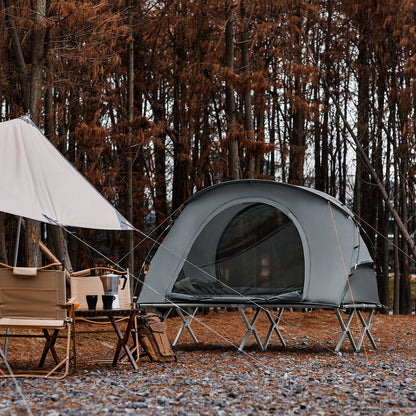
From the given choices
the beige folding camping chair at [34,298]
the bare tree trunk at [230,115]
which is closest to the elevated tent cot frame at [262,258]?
the bare tree trunk at [230,115]

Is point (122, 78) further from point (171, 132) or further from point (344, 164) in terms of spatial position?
point (344, 164)

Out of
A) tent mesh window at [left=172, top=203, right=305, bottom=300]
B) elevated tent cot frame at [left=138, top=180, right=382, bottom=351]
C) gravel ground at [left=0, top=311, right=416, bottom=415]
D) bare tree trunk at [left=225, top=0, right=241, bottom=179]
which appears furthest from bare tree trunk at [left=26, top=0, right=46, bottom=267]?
bare tree trunk at [left=225, top=0, right=241, bottom=179]

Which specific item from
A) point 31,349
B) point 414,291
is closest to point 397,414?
point 31,349

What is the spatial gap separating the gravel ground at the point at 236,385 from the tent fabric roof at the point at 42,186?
1228 millimetres

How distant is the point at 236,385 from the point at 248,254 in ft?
11.5

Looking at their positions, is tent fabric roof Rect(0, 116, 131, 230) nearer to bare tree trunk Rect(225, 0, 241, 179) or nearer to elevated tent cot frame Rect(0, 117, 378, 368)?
elevated tent cot frame Rect(0, 117, 378, 368)

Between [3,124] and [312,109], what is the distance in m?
5.25

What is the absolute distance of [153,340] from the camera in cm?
590

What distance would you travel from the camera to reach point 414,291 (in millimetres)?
19969

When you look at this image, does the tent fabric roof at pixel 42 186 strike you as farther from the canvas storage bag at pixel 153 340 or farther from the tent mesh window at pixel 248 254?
the tent mesh window at pixel 248 254

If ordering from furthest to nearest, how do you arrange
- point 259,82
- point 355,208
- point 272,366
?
point 355,208, point 259,82, point 272,366

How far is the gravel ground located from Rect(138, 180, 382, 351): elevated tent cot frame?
0.37 meters

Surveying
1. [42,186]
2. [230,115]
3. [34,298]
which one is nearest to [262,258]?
[230,115]

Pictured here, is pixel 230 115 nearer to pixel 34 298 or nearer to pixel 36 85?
pixel 36 85
